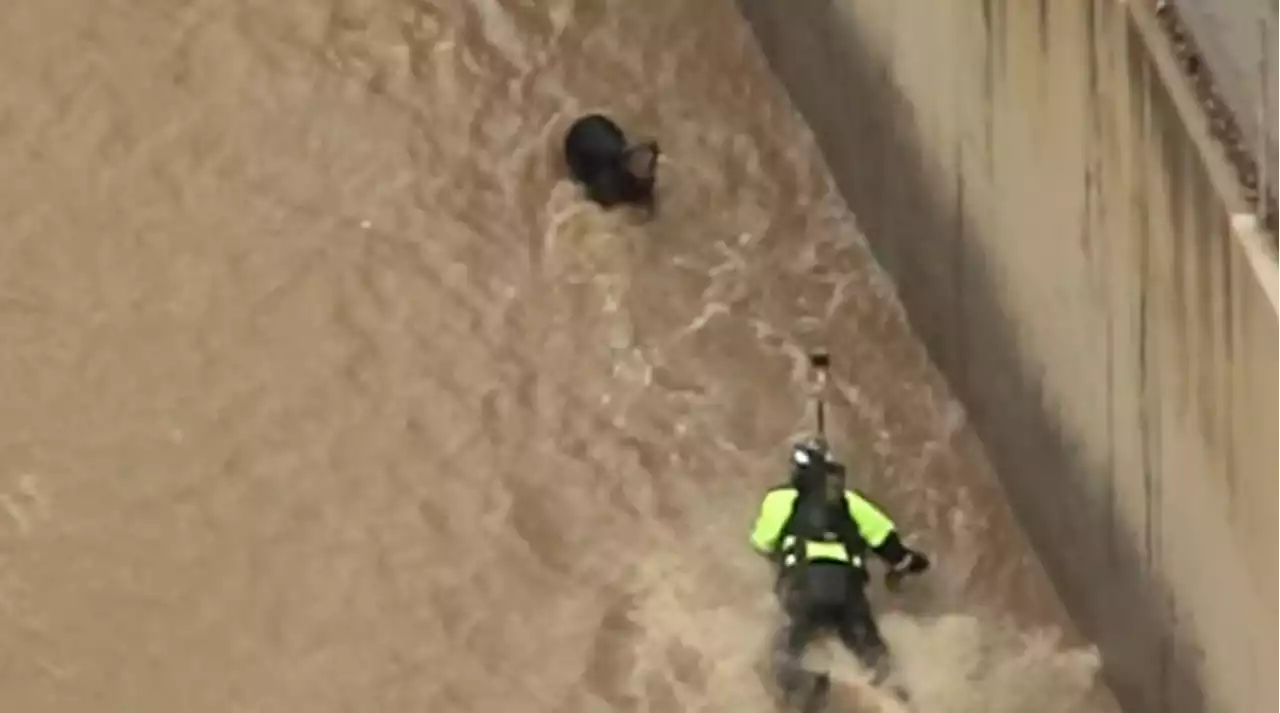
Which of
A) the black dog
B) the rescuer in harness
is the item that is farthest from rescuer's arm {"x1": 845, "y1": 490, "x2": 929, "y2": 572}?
the black dog

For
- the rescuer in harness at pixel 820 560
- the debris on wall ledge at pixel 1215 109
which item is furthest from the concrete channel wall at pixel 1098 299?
the rescuer in harness at pixel 820 560

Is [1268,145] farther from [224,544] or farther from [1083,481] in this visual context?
[224,544]

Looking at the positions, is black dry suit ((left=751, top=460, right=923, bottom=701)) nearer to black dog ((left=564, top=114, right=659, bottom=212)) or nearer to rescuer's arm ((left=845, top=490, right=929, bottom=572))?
rescuer's arm ((left=845, top=490, right=929, bottom=572))

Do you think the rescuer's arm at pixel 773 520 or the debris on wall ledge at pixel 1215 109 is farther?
the rescuer's arm at pixel 773 520

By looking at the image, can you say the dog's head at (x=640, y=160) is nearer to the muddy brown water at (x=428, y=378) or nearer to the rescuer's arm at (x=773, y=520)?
the muddy brown water at (x=428, y=378)

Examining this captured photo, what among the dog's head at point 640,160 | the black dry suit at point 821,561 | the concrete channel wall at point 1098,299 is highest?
the dog's head at point 640,160
